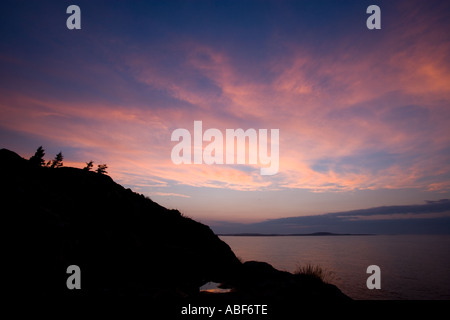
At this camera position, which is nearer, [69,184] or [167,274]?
[167,274]

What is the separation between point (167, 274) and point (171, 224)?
4653mm

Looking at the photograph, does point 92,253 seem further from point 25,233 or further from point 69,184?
point 69,184

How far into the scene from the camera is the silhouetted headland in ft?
25.8

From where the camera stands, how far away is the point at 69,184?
14.3 m

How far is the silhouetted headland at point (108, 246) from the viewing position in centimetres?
786

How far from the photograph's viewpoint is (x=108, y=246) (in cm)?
1179

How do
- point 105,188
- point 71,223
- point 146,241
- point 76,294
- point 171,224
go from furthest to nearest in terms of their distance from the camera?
1. point 171,224
2. point 105,188
3. point 146,241
4. point 71,223
5. point 76,294
